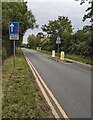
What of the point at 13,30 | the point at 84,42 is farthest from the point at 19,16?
the point at 13,30

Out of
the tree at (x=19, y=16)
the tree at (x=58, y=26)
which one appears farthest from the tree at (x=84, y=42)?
the tree at (x=58, y=26)

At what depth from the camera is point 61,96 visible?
11.5 m

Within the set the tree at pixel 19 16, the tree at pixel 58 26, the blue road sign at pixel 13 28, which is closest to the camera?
the blue road sign at pixel 13 28

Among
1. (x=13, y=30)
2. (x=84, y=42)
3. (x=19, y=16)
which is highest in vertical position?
(x=19, y=16)

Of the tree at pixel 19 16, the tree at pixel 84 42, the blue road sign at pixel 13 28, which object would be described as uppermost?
the tree at pixel 19 16

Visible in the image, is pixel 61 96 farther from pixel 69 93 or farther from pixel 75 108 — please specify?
pixel 75 108

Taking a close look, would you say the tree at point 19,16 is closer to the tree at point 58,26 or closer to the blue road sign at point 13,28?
the blue road sign at point 13,28

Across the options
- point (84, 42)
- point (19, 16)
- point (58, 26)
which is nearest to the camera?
point (84, 42)

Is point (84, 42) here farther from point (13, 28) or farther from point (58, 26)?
point (58, 26)

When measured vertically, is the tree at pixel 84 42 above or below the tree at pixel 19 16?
below

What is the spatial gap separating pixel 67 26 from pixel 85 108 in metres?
71.7

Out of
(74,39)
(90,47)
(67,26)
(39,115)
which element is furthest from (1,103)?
(67,26)

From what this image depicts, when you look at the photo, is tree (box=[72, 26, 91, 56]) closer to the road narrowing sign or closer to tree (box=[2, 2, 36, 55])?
tree (box=[2, 2, 36, 55])

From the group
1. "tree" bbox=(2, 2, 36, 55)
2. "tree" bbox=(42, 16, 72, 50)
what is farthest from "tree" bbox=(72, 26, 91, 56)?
"tree" bbox=(42, 16, 72, 50)
